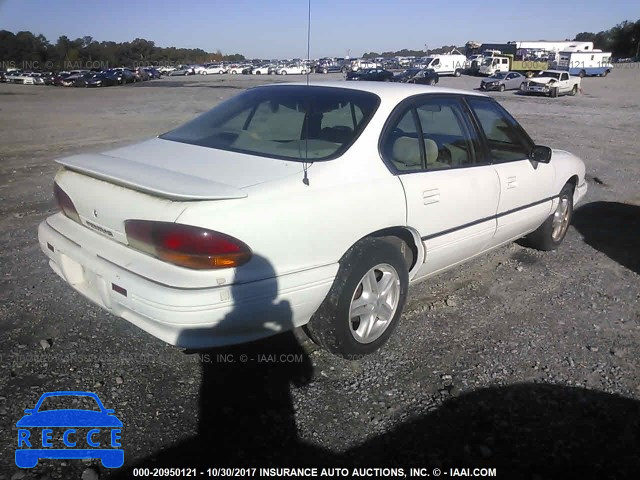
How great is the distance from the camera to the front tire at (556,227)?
477 cm

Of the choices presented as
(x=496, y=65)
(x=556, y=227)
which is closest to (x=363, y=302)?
(x=556, y=227)

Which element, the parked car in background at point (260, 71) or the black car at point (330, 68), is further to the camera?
the parked car in background at point (260, 71)

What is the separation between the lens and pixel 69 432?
241 cm

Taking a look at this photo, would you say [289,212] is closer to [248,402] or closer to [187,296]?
[187,296]

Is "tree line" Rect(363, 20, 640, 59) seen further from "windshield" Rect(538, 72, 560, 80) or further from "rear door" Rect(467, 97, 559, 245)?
"rear door" Rect(467, 97, 559, 245)

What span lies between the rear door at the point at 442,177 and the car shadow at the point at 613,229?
192cm

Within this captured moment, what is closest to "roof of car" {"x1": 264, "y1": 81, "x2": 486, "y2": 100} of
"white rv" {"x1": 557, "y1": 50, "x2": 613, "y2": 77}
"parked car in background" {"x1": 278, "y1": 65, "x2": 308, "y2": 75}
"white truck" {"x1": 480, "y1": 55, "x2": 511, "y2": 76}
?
"white truck" {"x1": 480, "y1": 55, "x2": 511, "y2": 76}

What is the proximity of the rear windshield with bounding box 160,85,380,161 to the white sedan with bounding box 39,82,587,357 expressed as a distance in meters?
0.01

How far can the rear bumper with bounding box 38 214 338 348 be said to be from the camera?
7.60 ft

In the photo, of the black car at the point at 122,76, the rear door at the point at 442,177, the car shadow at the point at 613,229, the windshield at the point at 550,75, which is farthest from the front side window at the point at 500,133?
the black car at the point at 122,76

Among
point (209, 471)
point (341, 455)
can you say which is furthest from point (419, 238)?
point (209, 471)

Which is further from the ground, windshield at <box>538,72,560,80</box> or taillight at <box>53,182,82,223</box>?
windshield at <box>538,72,560,80</box>

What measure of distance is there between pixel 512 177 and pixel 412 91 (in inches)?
44.5

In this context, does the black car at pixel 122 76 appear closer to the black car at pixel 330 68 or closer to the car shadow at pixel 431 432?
the black car at pixel 330 68
